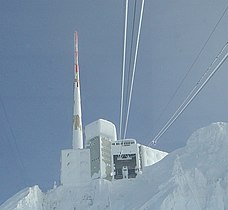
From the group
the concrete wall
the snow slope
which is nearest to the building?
the concrete wall

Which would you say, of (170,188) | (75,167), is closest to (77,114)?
(75,167)

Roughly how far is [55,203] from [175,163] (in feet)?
123

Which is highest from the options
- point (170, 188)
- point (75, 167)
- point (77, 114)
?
point (77, 114)

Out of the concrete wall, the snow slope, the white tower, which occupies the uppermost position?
the white tower

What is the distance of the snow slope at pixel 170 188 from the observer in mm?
106125

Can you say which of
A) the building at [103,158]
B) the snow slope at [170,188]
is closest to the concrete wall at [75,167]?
the building at [103,158]

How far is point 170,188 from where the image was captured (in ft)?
359

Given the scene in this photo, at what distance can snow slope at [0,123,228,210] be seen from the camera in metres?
106

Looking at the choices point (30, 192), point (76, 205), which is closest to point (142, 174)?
point (76, 205)

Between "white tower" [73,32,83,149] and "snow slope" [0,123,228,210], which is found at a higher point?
"white tower" [73,32,83,149]

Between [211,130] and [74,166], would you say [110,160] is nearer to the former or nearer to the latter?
[74,166]

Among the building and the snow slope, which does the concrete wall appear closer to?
the building

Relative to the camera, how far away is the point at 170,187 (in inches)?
4323

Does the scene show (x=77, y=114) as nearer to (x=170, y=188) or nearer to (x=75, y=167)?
(x=75, y=167)
